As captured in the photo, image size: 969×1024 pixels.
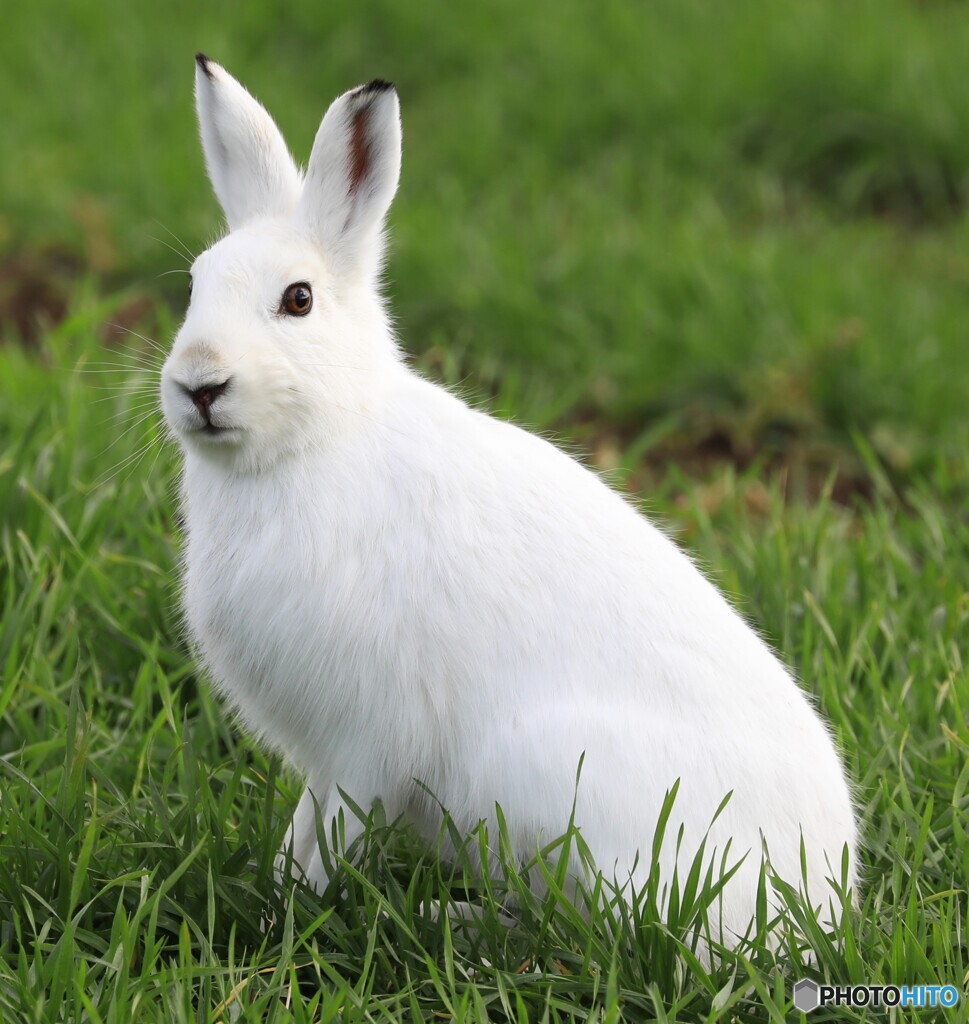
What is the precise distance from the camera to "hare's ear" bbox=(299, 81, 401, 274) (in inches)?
112

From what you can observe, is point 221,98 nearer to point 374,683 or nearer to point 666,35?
point 374,683

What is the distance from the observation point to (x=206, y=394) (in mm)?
2635

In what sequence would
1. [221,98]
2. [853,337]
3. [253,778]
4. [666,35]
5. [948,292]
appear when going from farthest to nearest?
[666,35], [948,292], [853,337], [253,778], [221,98]

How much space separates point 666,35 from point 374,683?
635 cm

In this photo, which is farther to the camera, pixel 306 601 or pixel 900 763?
pixel 900 763

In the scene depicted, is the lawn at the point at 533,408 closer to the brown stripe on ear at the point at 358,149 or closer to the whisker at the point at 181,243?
the whisker at the point at 181,243

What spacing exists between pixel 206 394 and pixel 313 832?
3.19 feet

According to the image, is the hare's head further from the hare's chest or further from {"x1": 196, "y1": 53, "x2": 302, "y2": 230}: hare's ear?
the hare's chest

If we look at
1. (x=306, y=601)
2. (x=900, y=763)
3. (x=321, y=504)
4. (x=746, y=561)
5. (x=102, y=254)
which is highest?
(x=102, y=254)

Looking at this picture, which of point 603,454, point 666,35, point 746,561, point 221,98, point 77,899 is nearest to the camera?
point 77,899

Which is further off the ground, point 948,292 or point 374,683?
point 948,292

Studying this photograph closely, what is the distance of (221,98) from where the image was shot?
297 centimetres

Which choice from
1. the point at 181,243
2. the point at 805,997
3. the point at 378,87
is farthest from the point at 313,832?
the point at 181,243

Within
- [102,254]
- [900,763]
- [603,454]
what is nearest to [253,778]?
[900,763]
